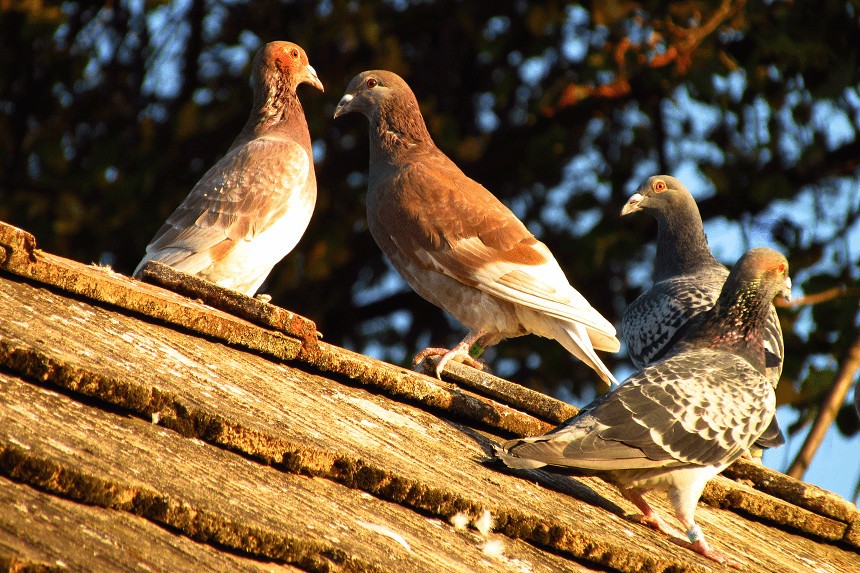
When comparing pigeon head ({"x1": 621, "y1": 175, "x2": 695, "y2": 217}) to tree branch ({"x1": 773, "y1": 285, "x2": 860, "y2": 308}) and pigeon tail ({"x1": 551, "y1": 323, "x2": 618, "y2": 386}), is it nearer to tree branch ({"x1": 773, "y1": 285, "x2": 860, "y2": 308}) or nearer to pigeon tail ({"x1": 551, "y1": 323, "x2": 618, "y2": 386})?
tree branch ({"x1": 773, "y1": 285, "x2": 860, "y2": 308})

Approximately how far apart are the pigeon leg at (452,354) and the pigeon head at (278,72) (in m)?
1.95

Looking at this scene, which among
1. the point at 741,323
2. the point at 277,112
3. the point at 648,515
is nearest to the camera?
the point at 648,515

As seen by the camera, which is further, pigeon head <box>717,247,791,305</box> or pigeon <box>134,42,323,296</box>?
pigeon <box>134,42,323,296</box>

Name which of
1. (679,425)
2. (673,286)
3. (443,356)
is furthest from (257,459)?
(673,286)

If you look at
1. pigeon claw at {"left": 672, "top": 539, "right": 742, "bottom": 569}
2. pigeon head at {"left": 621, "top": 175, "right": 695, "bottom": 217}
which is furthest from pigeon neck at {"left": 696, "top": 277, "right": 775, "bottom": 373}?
pigeon head at {"left": 621, "top": 175, "right": 695, "bottom": 217}

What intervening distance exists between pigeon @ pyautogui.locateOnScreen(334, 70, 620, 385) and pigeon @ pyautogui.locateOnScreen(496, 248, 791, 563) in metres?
0.85

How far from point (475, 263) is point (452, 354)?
742 mm

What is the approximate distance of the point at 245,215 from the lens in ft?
17.4

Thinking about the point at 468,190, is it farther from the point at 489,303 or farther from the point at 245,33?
the point at 245,33

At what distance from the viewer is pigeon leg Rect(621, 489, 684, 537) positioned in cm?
298

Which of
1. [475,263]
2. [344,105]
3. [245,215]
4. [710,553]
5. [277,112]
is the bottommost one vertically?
[710,553]

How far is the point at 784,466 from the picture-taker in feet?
17.3

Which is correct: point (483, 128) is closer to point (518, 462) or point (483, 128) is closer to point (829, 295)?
point (829, 295)

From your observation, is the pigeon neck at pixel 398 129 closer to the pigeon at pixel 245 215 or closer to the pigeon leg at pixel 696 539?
the pigeon at pixel 245 215
